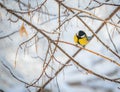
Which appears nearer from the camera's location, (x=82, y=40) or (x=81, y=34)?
(x=81, y=34)

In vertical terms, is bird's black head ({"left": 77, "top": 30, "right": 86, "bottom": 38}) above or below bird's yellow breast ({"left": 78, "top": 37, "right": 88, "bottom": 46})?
below

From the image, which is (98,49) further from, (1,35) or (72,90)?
(1,35)

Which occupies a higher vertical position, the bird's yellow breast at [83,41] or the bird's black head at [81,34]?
the bird's yellow breast at [83,41]

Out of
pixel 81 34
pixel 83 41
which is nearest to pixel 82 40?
pixel 83 41

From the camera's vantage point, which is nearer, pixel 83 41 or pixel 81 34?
pixel 81 34

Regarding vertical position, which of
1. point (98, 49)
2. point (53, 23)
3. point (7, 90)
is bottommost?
point (7, 90)

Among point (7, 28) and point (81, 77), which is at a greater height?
point (7, 28)

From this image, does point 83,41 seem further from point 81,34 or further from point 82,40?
point 81,34

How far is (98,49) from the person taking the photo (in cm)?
244

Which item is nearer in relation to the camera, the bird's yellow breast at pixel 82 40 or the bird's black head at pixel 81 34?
the bird's black head at pixel 81 34

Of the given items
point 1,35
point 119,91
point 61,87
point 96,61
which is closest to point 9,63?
point 1,35

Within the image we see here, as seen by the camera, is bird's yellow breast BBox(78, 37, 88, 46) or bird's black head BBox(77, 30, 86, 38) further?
bird's yellow breast BBox(78, 37, 88, 46)

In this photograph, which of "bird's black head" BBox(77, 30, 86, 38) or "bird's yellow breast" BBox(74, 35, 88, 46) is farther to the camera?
"bird's yellow breast" BBox(74, 35, 88, 46)

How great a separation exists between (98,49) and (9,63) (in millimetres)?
774
